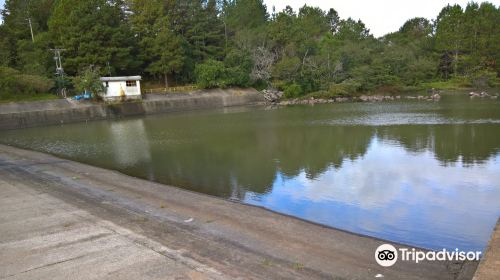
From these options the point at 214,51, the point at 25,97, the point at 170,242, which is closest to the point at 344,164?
the point at 170,242

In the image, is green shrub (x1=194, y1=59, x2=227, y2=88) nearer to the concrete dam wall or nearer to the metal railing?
the concrete dam wall

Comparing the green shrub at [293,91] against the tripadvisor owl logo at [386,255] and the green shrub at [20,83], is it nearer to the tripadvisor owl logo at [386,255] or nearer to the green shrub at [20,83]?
the green shrub at [20,83]

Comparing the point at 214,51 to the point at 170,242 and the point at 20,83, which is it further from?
the point at 170,242

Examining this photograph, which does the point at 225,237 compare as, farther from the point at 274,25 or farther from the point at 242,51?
the point at 274,25

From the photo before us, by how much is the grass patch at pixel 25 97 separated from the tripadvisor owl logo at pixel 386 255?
37657 millimetres

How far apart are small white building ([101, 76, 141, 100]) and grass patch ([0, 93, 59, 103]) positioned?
4.78m

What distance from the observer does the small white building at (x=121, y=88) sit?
40.9 m

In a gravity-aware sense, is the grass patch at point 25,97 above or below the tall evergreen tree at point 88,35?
below

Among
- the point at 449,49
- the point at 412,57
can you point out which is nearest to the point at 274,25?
the point at 412,57

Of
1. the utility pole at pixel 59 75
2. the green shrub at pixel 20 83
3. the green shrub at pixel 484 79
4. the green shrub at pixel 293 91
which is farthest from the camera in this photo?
the green shrub at pixel 484 79

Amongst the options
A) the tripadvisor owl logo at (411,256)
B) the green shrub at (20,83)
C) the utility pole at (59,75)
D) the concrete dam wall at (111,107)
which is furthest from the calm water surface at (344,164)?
the utility pole at (59,75)

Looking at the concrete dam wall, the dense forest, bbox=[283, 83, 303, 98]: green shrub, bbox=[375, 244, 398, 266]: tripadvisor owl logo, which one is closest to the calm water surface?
bbox=[375, 244, 398, 266]: tripadvisor owl logo

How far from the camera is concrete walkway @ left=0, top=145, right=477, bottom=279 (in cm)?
612

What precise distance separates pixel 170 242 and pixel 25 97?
1431 inches
